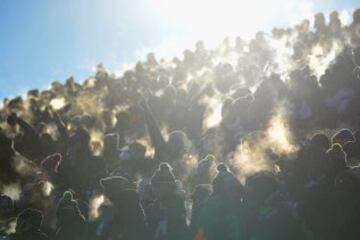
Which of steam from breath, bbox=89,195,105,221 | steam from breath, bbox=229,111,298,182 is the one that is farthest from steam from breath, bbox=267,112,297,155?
steam from breath, bbox=89,195,105,221

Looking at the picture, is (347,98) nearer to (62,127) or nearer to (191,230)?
(191,230)

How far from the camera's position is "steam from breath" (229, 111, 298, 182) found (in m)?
25.0

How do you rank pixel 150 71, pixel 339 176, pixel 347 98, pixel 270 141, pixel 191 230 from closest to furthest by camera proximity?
1. pixel 339 176
2. pixel 191 230
3. pixel 270 141
4. pixel 347 98
5. pixel 150 71

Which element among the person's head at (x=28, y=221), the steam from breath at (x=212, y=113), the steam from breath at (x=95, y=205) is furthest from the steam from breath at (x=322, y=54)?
the person's head at (x=28, y=221)

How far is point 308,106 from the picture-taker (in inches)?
1230

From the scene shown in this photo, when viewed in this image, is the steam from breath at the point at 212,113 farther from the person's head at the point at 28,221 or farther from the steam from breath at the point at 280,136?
the person's head at the point at 28,221

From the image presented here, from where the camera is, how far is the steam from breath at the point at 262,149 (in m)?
25.0

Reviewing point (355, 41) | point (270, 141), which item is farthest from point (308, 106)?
point (355, 41)

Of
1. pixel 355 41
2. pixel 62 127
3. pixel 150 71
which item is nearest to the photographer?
pixel 62 127

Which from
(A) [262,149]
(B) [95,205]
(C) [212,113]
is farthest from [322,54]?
(B) [95,205]

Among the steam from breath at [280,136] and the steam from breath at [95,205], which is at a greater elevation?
the steam from breath at [280,136]

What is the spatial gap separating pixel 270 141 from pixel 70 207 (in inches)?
364

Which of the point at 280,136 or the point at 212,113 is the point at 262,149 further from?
the point at 212,113

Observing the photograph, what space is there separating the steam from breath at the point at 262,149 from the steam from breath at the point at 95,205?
5813mm
